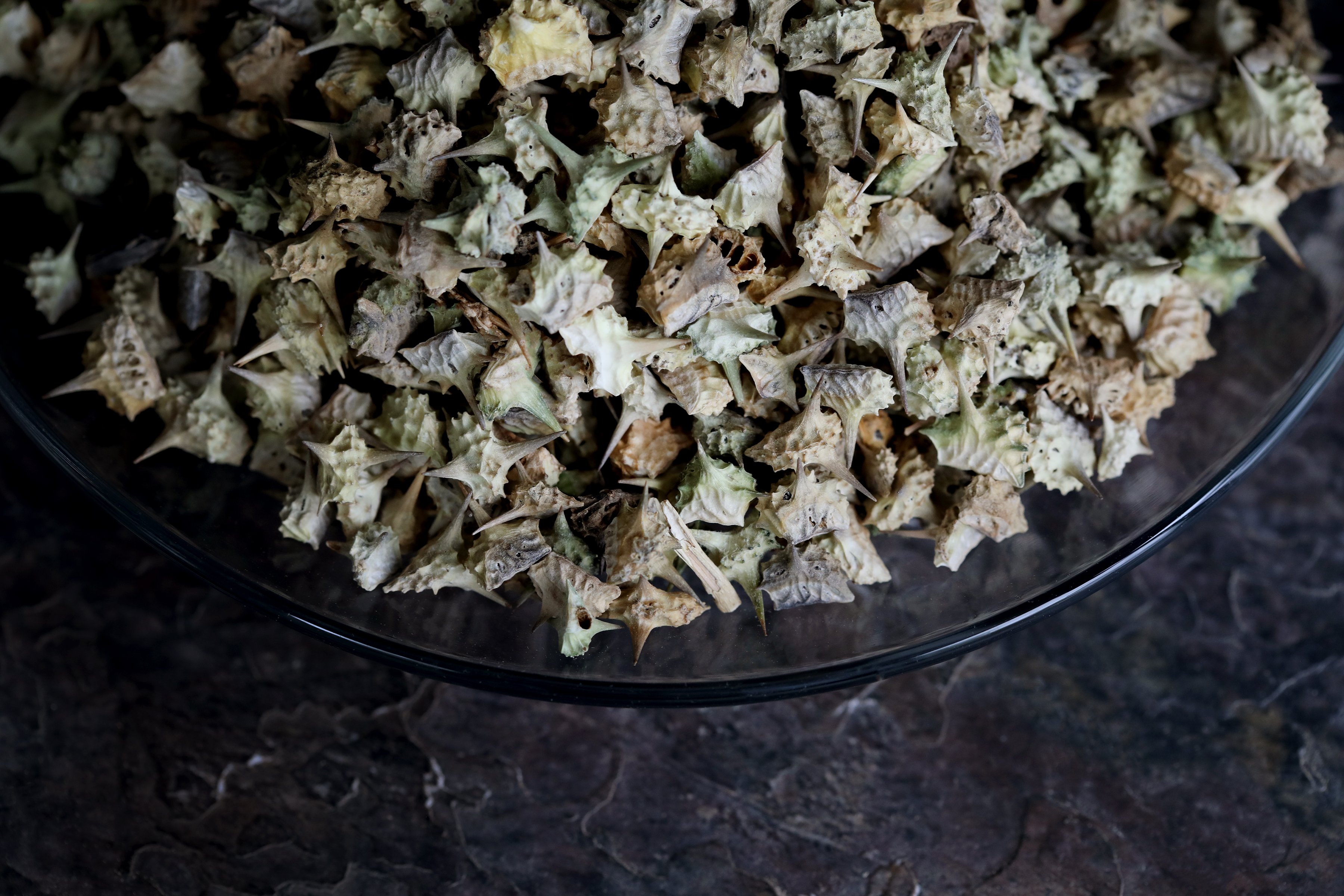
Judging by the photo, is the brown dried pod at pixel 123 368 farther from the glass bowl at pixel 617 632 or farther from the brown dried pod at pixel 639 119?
the brown dried pod at pixel 639 119

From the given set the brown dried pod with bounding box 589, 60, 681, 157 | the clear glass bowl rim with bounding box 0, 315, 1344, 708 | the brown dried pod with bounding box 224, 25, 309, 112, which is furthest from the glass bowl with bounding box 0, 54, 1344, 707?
the brown dried pod with bounding box 589, 60, 681, 157

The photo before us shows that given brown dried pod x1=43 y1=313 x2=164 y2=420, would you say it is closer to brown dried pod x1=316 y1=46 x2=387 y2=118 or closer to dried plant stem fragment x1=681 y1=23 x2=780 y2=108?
brown dried pod x1=316 y1=46 x2=387 y2=118

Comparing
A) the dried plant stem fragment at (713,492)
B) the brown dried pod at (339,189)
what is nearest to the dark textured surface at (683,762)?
the dried plant stem fragment at (713,492)

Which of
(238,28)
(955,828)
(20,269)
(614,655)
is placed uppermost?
(238,28)

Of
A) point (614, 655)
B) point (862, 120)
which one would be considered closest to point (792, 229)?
point (862, 120)

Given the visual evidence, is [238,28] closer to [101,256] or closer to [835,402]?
[101,256]

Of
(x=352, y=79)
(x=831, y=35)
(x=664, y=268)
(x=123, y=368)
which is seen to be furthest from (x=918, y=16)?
(x=123, y=368)
